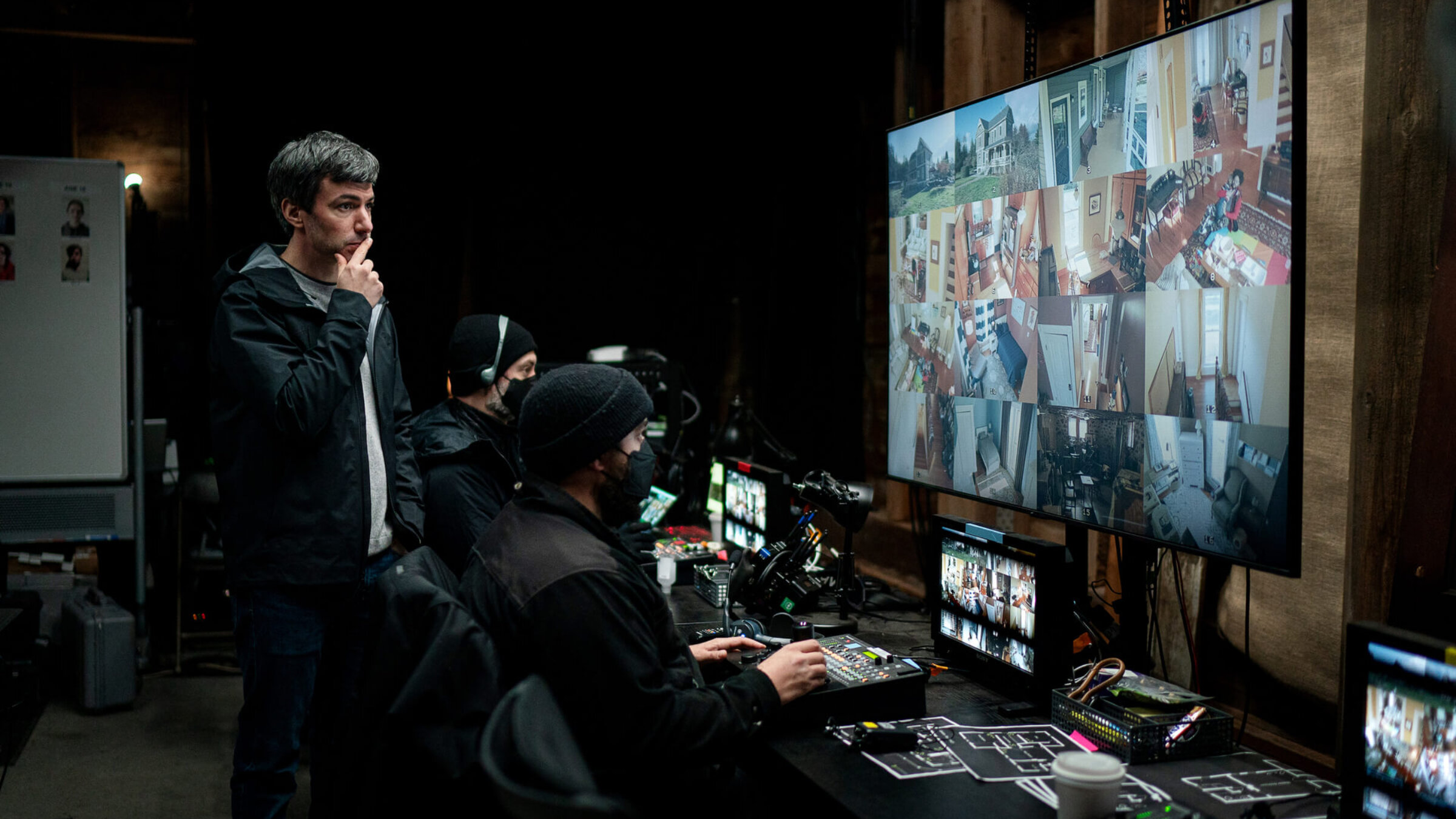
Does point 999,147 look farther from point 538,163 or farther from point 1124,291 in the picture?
point 538,163

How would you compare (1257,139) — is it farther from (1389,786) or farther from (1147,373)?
(1389,786)

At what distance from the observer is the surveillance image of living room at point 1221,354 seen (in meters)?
1.92

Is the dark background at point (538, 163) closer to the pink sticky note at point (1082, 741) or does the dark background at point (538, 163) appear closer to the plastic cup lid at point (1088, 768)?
the pink sticky note at point (1082, 741)

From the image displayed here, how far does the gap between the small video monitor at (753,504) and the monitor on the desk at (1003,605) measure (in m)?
0.93

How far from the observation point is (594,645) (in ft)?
5.24

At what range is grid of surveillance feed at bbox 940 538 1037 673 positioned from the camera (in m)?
2.20

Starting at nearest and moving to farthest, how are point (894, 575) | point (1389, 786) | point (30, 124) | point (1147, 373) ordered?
1. point (1389, 786)
2. point (1147, 373)
3. point (894, 575)
4. point (30, 124)

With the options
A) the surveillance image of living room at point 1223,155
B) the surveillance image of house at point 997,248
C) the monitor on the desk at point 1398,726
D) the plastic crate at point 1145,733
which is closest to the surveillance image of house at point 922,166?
the surveillance image of house at point 997,248

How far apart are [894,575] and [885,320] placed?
3.99ft

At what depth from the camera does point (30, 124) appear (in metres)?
6.11

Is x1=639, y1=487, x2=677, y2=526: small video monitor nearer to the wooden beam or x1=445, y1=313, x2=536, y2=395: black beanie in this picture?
x1=445, y1=313, x2=536, y2=395: black beanie

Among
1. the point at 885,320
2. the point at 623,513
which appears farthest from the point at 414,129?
the point at 623,513

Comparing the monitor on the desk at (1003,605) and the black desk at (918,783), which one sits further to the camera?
the monitor on the desk at (1003,605)

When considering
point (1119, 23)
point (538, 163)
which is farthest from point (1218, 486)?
point (538, 163)
